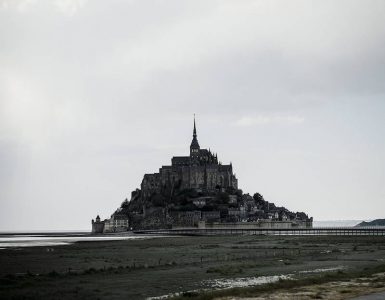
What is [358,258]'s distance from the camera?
54.2 meters

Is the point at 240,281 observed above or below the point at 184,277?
below

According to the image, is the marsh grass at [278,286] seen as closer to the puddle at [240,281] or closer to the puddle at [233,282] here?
the puddle at [233,282]

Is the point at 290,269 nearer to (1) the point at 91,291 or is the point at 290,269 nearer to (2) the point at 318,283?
(2) the point at 318,283

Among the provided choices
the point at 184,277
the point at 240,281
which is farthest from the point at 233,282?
the point at 184,277

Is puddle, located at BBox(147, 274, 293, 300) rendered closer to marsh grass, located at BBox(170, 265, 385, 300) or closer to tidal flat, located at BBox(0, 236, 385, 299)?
tidal flat, located at BBox(0, 236, 385, 299)

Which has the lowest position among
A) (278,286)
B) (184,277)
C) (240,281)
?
(278,286)

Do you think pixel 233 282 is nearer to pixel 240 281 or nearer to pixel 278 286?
pixel 240 281

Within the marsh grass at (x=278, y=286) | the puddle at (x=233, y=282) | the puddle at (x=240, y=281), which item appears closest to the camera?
the marsh grass at (x=278, y=286)

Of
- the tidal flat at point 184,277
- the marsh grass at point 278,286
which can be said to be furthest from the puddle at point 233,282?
the marsh grass at point 278,286

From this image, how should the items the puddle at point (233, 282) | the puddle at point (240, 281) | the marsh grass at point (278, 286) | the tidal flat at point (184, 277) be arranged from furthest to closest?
the puddle at point (240, 281) → the puddle at point (233, 282) → the tidal flat at point (184, 277) → the marsh grass at point (278, 286)

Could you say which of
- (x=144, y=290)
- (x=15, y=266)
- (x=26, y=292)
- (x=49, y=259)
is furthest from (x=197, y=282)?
(x=49, y=259)

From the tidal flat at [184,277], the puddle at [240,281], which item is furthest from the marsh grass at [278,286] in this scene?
the puddle at [240,281]

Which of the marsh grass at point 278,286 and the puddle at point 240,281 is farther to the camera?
the puddle at point 240,281

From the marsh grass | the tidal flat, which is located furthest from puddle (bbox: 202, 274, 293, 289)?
the marsh grass
